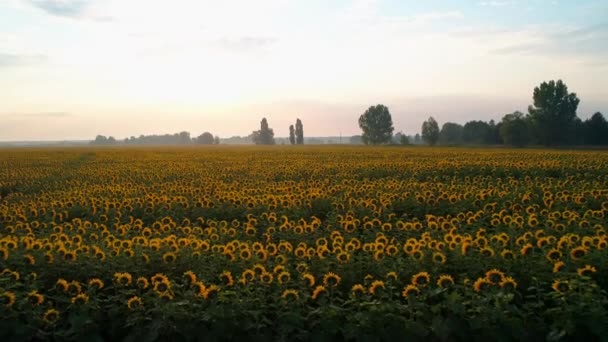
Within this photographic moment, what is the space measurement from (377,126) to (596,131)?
52681 mm

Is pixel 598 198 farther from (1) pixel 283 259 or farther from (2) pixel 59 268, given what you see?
(2) pixel 59 268

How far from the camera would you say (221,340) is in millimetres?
4754

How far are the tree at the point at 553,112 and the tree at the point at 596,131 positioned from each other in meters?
2.19

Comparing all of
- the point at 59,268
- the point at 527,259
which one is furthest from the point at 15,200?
the point at 527,259

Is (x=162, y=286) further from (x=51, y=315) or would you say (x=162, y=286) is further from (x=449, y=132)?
(x=449, y=132)

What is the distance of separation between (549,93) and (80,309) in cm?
7819

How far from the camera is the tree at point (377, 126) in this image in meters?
119

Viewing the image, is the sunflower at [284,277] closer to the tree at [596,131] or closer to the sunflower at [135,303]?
the sunflower at [135,303]

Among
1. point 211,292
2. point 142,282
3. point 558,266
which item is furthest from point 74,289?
point 558,266

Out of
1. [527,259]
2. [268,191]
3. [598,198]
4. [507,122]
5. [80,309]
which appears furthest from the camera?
[507,122]

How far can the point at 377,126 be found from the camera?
119 metres

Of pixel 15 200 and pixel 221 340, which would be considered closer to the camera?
pixel 221 340

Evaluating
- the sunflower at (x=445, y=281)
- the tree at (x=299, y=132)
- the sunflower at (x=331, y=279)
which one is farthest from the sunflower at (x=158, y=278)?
the tree at (x=299, y=132)

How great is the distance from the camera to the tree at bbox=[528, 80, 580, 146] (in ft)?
231
